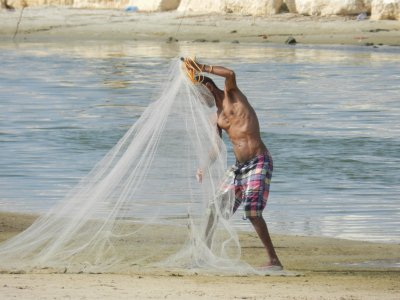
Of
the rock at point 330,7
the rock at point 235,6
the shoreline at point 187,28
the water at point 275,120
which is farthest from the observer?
the rock at point 235,6

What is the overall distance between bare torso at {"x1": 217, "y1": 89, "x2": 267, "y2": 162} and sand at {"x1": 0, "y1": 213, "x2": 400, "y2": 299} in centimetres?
83

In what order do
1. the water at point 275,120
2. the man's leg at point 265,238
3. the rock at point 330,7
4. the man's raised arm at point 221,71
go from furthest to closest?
1. the rock at point 330,7
2. the water at point 275,120
3. the man's leg at point 265,238
4. the man's raised arm at point 221,71

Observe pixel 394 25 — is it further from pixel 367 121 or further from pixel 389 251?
pixel 389 251

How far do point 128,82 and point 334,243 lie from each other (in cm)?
→ 1618

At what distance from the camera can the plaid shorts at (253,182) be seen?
787 cm

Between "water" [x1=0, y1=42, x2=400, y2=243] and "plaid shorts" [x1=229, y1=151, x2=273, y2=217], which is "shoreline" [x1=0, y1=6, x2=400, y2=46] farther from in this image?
"plaid shorts" [x1=229, y1=151, x2=273, y2=217]

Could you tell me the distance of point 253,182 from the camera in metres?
7.89

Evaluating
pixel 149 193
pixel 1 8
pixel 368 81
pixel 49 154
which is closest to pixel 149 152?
pixel 149 193

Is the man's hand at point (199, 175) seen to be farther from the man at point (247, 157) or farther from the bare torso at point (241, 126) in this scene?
the bare torso at point (241, 126)

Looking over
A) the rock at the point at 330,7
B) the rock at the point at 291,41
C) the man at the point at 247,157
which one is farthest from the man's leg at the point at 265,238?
the rock at the point at 330,7

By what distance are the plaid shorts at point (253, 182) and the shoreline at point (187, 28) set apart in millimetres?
23885

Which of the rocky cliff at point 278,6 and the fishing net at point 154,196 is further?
the rocky cliff at point 278,6

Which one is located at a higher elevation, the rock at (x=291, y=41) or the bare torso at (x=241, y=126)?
the bare torso at (x=241, y=126)

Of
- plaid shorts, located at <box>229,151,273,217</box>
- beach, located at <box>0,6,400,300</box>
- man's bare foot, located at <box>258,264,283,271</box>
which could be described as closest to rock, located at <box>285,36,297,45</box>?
beach, located at <box>0,6,400,300</box>
